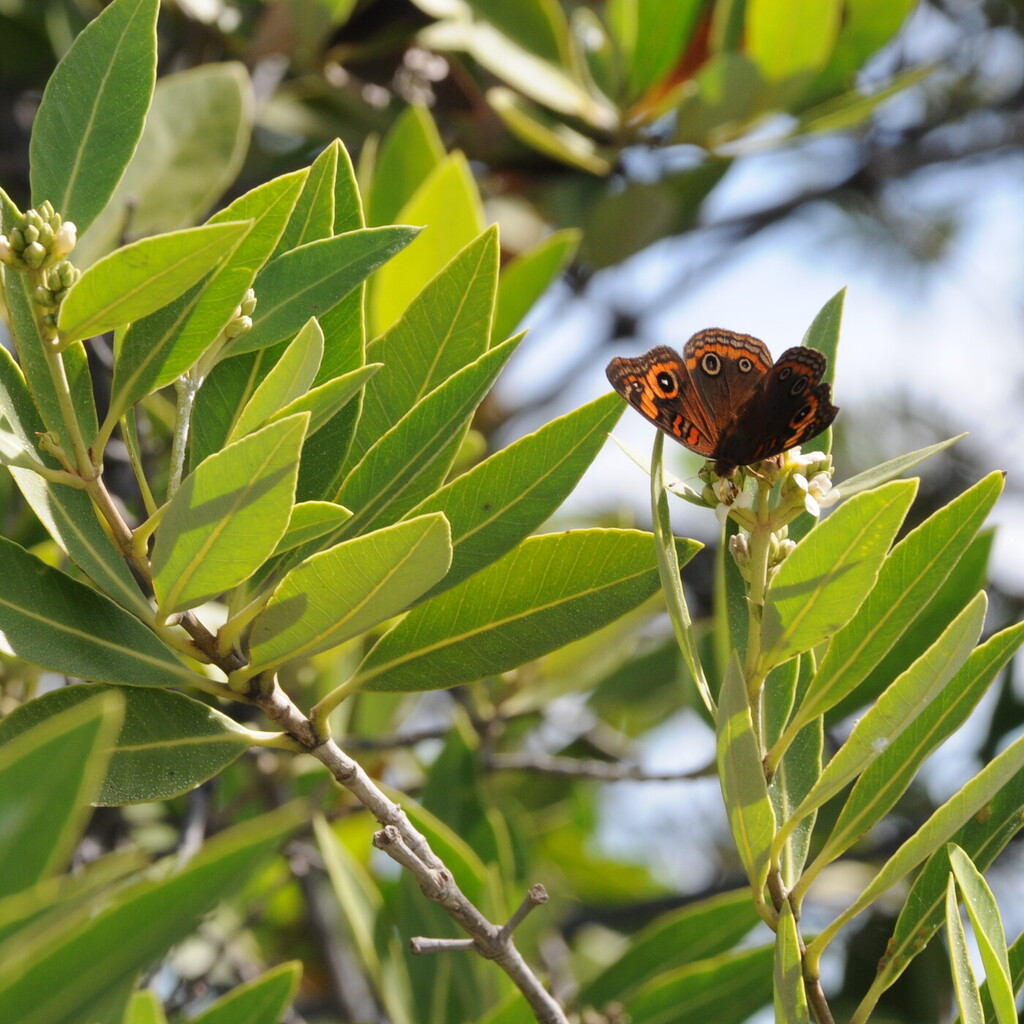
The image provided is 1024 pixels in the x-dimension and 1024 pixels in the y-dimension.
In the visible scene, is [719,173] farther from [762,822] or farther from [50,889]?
[50,889]

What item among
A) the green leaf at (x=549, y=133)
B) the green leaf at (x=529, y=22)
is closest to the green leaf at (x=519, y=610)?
the green leaf at (x=549, y=133)

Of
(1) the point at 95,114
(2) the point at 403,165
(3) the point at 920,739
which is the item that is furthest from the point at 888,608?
(2) the point at 403,165

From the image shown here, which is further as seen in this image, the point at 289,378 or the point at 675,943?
the point at 675,943

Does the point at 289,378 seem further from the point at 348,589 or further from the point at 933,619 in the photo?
the point at 933,619

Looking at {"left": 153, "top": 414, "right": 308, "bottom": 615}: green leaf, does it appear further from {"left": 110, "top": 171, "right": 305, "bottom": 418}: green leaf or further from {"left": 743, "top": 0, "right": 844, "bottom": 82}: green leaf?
{"left": 743, "top": 0, "right": 844, "bottom": 82}: green leaf

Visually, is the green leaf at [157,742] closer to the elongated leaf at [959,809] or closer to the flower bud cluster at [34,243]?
the flower bud cluster at [34,243]
